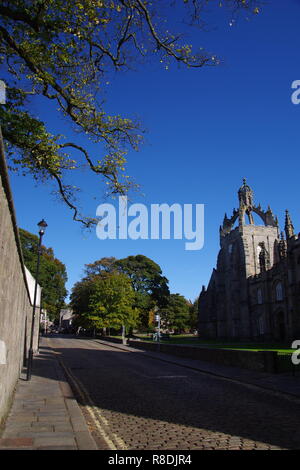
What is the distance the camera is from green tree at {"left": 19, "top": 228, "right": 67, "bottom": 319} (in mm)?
48531

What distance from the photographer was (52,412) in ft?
25.1

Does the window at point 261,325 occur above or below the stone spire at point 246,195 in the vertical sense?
below

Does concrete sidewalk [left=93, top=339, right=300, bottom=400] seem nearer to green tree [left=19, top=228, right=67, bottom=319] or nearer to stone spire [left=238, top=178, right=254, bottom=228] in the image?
green tree [left=19, top=228, right=67, bottom=319]

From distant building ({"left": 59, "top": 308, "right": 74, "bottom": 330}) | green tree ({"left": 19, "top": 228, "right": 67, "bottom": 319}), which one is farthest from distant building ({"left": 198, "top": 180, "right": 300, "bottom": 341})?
distant building ({"left": 59, "top": 308, "right": 74, "bottom": 330})

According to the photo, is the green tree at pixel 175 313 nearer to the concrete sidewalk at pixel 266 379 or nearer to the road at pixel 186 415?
the concrete sidewalk at pixel 266 379

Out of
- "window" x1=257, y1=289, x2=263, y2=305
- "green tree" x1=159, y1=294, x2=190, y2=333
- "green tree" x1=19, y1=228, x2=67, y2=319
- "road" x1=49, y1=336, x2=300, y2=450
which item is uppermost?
"green tree" x1=19, y1=228, x2=67, y2=319

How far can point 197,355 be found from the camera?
72.8 ft

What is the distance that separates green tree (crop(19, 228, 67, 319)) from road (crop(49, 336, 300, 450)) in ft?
125

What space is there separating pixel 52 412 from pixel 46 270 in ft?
149

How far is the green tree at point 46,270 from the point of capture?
48.5 meters

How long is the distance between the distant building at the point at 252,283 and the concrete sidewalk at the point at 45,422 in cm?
3840

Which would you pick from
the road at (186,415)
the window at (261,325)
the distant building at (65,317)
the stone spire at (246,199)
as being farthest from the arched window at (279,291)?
the distant building at (65,317)

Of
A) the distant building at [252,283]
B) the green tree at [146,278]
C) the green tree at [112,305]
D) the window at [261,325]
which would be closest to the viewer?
the distant building at [252,283]
